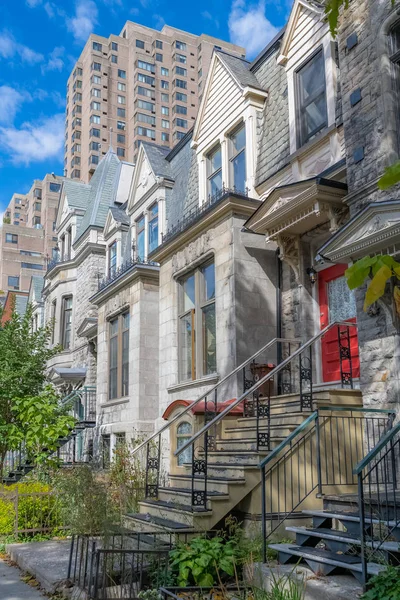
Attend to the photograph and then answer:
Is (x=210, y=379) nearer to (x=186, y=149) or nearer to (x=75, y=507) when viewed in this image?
(x=75, y=507)

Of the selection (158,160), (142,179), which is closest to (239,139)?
(158,160)

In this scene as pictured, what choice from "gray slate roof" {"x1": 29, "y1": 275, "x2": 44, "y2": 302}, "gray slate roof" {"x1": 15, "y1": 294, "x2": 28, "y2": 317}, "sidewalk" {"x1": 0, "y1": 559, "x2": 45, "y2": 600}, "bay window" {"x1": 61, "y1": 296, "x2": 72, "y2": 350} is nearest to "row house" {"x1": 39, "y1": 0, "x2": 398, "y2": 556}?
"sidewalk" {"x1": 0, "y1": 559, "x2": 45, "y2": 600}

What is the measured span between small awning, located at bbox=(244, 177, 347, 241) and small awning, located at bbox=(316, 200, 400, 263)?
1.58m

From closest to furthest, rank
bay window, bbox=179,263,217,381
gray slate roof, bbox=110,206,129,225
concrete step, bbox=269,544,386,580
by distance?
1. concrete step, bbox=269,544,386,580
2. bay window, bbox=179,263,217,381
3. gray slate roof, bbox=110,206,129,225

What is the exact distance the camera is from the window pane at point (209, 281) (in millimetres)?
13320

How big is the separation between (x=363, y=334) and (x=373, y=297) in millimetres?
5831

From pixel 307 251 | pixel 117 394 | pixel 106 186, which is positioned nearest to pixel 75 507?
pixel 307 251

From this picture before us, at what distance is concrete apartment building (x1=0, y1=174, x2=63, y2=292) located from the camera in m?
89.2

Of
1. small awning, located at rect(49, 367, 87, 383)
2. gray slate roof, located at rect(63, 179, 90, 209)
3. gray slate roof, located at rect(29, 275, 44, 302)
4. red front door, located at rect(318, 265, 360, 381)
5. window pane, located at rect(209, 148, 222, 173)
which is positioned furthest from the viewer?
gray slate roof, located at rect(29, 275, 44, 302)

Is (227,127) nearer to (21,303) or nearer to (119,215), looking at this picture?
(119,215)

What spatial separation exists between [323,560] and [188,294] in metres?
8.88

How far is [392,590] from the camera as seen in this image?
193 inches

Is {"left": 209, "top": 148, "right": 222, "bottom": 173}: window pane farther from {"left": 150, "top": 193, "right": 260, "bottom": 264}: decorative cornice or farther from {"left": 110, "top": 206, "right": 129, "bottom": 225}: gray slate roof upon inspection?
{"left": 110, "top": 206, "right": 129, "bottom": 225}: gray slate roof

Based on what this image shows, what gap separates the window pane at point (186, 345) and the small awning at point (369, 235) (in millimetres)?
5885
